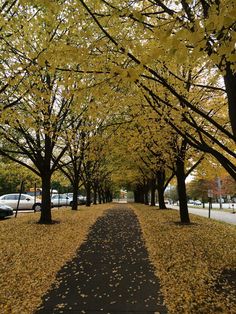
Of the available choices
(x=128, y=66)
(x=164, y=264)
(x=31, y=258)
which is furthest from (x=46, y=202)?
(x=128, y=66)

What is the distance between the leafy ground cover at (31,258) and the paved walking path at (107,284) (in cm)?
29

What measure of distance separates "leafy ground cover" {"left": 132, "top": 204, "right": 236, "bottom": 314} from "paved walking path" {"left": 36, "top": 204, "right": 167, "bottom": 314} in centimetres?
30

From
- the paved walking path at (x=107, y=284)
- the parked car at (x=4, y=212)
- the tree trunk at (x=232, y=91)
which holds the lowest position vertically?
the paved walking path at (x=107, y=284)

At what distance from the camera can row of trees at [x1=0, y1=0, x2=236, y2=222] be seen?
3845 mm

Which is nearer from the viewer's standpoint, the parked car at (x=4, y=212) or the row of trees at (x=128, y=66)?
the row of trees at (x=128, y=66)

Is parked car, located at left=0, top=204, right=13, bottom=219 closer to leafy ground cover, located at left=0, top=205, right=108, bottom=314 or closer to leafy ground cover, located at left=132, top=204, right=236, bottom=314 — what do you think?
leafy ground cover, located at left=0, top=205, right=108, bottom=314

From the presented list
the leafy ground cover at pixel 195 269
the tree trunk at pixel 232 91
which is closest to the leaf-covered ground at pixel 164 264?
the leafy ground cover at pixel 195 269

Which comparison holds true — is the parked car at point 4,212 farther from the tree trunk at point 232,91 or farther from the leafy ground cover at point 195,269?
the tree trunk at point 232,91

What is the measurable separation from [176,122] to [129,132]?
324cm

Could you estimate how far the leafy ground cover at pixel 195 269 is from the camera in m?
5.14

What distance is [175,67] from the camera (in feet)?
34.0

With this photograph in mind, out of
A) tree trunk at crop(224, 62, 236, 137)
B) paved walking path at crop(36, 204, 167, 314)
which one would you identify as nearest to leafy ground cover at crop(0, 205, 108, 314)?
paved walking path at crop(36, 204, 167, 314)

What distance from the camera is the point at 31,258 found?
8.13 m

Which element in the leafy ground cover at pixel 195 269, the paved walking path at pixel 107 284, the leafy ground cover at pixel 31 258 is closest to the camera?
the paved walking path at pixel 107 284
